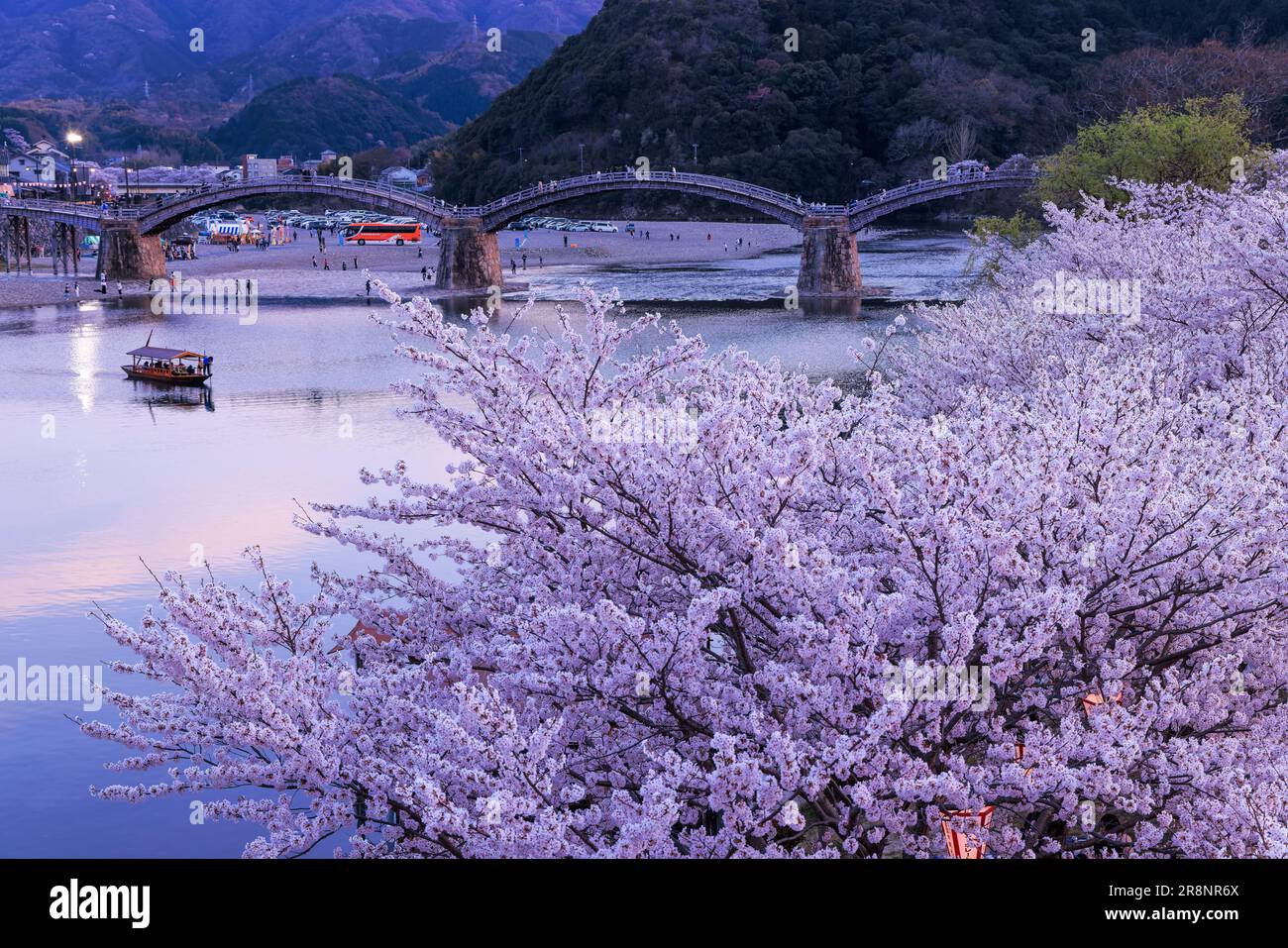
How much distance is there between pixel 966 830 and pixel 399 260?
339 feet

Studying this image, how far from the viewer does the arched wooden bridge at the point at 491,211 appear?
253ft

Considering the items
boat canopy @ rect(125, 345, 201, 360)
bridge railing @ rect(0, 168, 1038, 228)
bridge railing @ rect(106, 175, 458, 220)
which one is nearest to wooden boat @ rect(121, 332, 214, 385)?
boat canopy @ rect(125, 345, 201, 360)

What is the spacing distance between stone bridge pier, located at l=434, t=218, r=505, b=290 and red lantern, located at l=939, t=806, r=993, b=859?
76.7 metres

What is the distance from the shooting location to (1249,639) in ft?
29.0

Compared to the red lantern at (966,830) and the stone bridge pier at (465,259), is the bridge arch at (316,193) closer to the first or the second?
the stone bridge pier at (465,259)

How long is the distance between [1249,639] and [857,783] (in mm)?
3384

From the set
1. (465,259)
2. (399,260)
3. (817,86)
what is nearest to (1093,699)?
(465,259)

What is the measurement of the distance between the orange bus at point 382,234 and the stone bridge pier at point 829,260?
57.5 meters

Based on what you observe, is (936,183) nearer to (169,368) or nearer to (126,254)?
(169,368)

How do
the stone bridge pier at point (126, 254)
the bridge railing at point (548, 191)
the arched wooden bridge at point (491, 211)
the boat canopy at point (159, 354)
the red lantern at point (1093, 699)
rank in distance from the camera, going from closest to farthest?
the red lantern at point (1093, 699) < the boat canopy at point (159, 354) < the arched wooden bridge at point (491, 211) < the bridge railing at point (548, 191) < the stone bridge pier at point (126, 254)

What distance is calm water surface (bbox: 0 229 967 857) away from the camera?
16.7 m

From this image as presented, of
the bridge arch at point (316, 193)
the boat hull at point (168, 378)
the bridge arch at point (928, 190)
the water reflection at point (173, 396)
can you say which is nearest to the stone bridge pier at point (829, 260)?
the bridge arch at point (928, 190)

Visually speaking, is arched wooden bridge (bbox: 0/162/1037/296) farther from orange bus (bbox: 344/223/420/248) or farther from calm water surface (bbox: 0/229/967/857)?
orange bus (bbox: 344/223/420/248)

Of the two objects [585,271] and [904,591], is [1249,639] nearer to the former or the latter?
[904,591]
